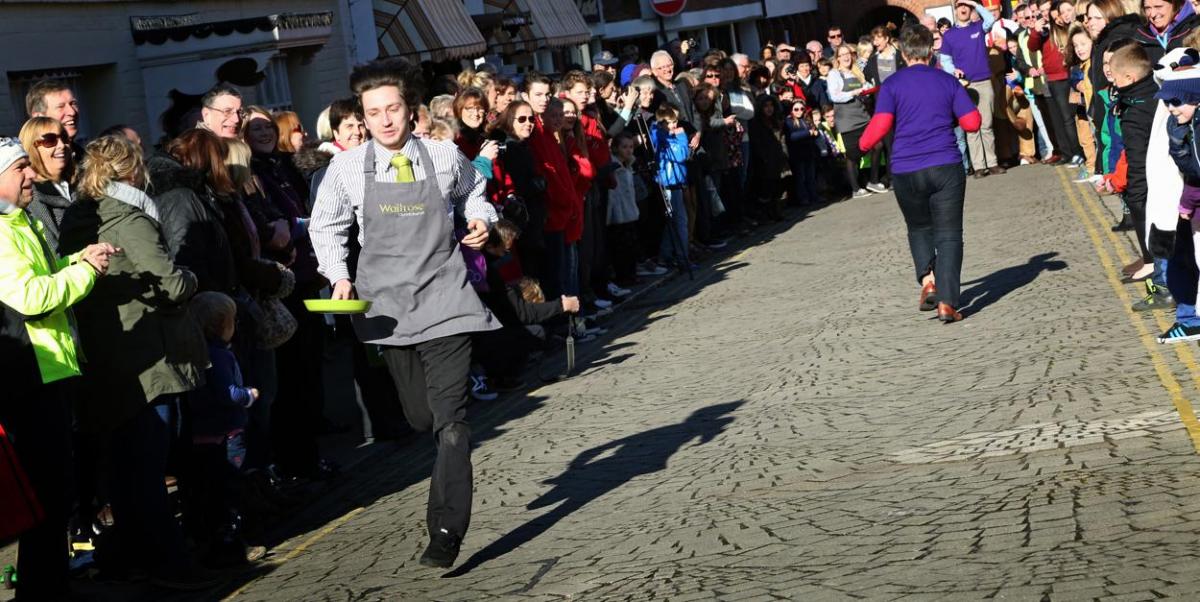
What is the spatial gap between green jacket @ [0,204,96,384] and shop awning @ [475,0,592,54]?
2061 cm

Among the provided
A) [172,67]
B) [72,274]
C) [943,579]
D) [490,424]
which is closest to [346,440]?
[490,424]

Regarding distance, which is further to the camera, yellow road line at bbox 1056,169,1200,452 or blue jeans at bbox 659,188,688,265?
blue jeans at bbox 659,188,688,265

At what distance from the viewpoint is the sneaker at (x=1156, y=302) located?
1139 cm

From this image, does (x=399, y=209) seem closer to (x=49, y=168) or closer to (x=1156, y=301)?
(x=49, y=168)

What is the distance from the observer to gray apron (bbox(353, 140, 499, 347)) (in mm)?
7398

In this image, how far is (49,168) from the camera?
26.1 ft

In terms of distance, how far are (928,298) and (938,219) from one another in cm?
60

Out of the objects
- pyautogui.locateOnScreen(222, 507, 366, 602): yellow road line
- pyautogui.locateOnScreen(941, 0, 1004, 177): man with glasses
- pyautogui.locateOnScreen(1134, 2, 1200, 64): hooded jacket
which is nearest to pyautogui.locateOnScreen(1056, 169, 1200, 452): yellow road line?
pyautogui.locateOnScreen(1134, 2, 1200, 64): hooded jacket

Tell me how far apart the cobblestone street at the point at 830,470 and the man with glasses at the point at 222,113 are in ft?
6.66

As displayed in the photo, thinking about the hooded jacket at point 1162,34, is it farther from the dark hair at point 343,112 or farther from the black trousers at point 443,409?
the black trousers at point 443,409

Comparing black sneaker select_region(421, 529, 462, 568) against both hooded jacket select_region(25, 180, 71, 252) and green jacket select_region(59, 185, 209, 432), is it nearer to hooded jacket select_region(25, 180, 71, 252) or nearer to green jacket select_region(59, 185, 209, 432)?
green jacket select_region(59, 185, 209, 432)

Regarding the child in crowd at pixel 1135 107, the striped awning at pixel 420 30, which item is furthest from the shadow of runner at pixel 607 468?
the striped awning at pixel 420 30

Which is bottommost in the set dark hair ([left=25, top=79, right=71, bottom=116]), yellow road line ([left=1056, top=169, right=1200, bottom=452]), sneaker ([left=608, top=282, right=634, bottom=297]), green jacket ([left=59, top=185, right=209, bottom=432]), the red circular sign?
yellow road line ([left=1056, top=169, right=1200, bottom=452])

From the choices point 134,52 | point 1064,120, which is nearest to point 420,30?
point 134,52
